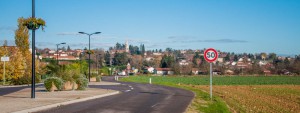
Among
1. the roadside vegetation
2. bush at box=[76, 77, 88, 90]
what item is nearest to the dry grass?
the roadside vegetation

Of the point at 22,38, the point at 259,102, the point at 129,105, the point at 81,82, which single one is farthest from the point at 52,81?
the point at 22,38

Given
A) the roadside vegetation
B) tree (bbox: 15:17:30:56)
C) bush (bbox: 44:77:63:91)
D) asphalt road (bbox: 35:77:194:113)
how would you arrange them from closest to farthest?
asphalt road (bbox: 35:77:194:113), the roadside vegetation, bush (bbox: 44:77:63:91), tree (bbox: 15:17:30:56)

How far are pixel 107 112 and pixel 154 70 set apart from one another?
157 metres

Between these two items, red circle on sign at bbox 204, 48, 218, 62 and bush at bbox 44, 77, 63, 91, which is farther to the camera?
bush at bbox 44, 77, 63, 91

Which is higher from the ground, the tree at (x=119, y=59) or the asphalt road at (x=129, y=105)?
the tree at (x=119, y=59)

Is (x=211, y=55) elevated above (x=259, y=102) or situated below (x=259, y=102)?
above

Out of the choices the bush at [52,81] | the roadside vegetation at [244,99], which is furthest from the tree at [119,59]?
the bush at [52,81]

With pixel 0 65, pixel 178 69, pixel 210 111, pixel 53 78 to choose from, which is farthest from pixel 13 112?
pixel 178 69

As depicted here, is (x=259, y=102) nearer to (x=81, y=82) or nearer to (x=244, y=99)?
(x=244, y=99)

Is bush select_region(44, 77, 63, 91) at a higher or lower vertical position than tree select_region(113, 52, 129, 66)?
lower

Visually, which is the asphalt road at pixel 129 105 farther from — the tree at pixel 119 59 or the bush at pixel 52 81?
the tree at pixel 119 59

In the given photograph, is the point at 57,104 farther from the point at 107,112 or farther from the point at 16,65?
the point at 16,65

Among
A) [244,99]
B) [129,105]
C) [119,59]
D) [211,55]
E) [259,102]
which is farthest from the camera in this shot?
[119,59]

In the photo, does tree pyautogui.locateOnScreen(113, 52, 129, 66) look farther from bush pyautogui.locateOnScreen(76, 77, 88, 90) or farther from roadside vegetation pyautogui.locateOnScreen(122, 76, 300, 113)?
bush pyautogui.locateOnScreen(76, 77, 88, 90)
